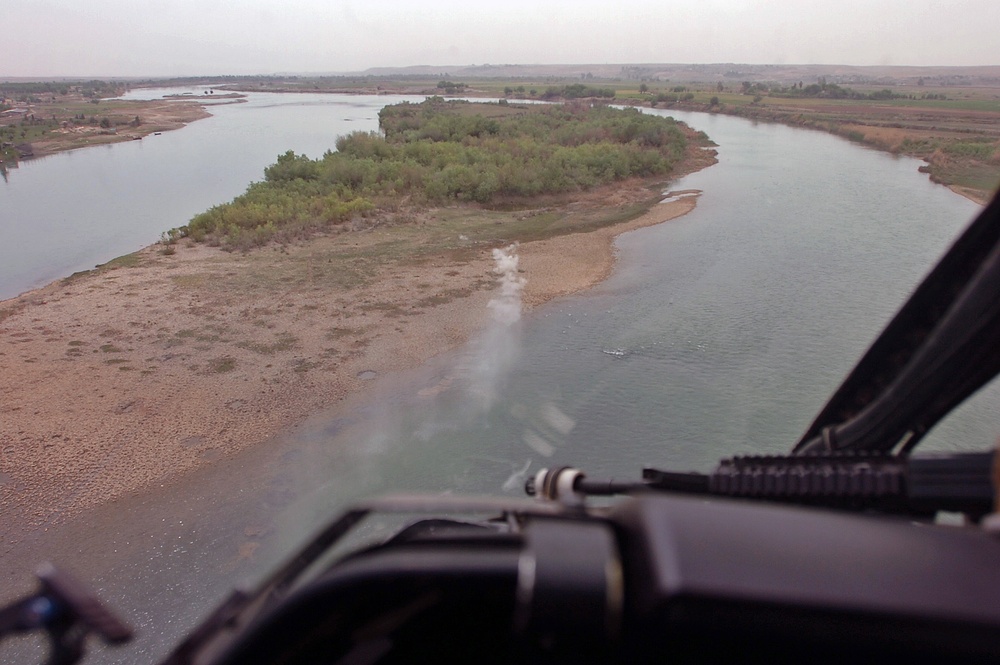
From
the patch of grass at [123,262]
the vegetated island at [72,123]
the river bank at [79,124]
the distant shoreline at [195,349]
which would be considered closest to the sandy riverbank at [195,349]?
the distant shoreline at [195,349]

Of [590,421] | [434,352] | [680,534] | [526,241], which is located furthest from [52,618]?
[526,241]

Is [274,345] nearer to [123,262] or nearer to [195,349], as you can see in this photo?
[195,349]

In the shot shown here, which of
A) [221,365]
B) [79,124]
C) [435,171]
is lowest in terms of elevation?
[221,365]

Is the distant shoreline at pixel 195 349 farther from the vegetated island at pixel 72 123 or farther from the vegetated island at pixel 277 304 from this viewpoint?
the vegetated island at pixel 72 123

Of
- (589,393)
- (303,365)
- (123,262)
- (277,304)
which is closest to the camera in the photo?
(589,393)

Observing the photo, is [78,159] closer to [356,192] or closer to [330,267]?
[356,192]

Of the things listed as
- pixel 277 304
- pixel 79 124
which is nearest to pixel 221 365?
pixel 277 304
